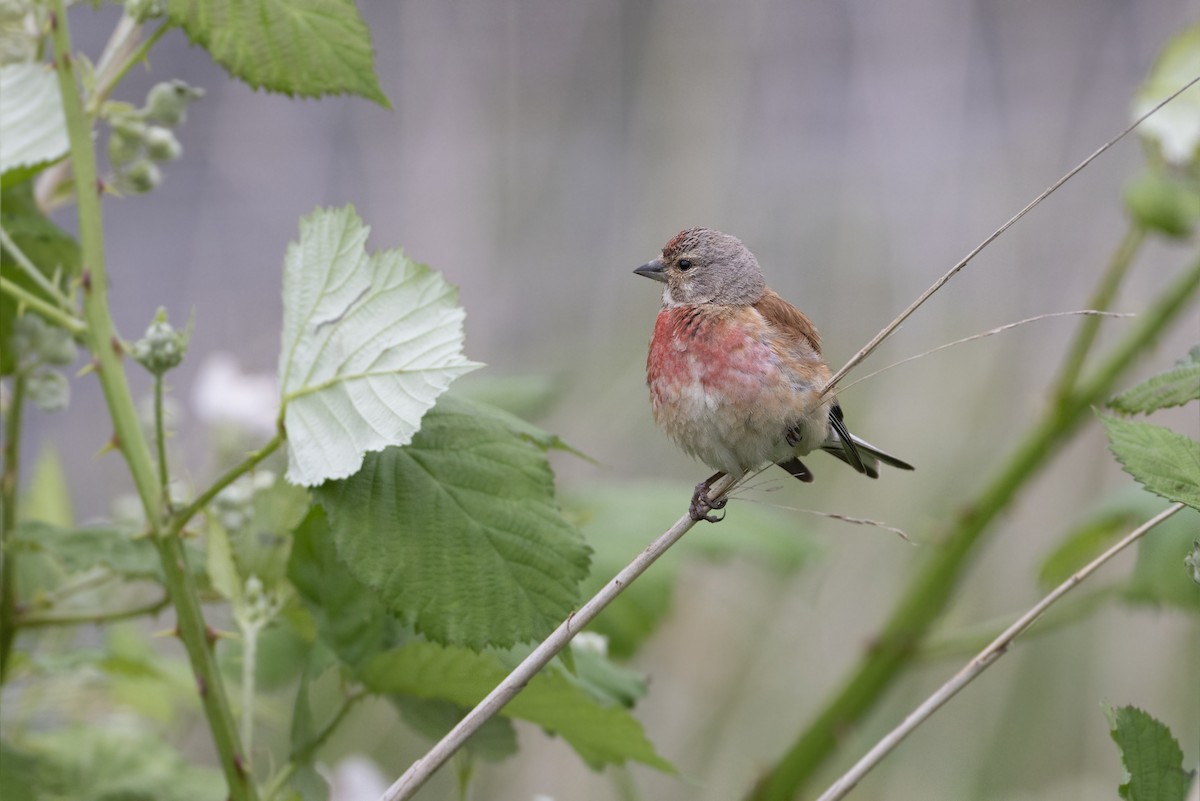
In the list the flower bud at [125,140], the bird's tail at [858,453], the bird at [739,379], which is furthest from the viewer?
the bird's tail at [858,453]

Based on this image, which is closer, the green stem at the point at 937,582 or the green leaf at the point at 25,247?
the green leaf at the point at 25,247

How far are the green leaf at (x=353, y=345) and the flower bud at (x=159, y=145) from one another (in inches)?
Result: 13.4

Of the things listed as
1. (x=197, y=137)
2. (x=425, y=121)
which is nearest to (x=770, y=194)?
(x=425, y=121)

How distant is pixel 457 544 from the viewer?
127 cm

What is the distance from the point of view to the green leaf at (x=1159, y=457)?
1.08m

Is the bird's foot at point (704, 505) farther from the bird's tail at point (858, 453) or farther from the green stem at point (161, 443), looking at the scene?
the green stem at point (161, 443)

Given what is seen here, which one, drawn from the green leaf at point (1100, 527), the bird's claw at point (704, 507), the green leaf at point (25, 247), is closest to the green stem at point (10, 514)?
the green leaf at point (25, 247)

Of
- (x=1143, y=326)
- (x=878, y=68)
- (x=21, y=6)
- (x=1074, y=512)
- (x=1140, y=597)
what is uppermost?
(x=878, y=68)

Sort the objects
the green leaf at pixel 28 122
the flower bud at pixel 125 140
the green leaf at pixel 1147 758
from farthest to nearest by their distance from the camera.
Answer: the flower bud at pixel 125 140
the green leaf at pixel 28 122
the green leaf at pixel 1147 758

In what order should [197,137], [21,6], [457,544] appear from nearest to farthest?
[457,544]
[21,6]
[197,137]

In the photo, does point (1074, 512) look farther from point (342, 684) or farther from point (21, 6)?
→ point (21, 6)

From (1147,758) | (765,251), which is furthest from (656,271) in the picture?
(765,251)

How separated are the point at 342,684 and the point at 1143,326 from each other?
1.48 m

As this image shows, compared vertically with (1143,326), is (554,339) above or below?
below
